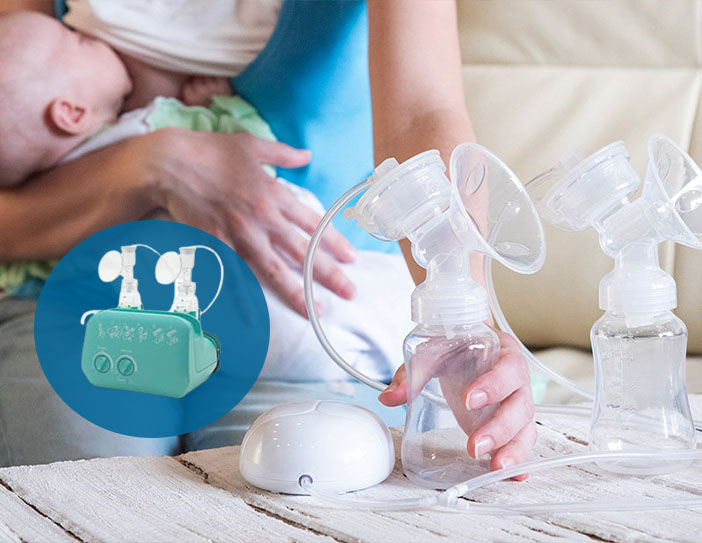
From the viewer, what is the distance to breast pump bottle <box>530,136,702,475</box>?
0.49 metres

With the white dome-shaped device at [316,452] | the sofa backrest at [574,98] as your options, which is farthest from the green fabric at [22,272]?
the sofa backrest at [574,98]

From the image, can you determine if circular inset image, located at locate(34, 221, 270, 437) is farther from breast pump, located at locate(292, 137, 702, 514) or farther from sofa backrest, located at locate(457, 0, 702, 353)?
sofa backrest, located at locate(457, 0, 702, 353)

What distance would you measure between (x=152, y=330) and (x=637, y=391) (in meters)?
0.35

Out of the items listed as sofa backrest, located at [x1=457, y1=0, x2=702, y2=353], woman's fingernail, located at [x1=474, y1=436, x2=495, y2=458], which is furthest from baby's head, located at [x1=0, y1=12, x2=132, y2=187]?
woman's fingernail, located at [x1=474, y1=436, x2=495, y2=458]

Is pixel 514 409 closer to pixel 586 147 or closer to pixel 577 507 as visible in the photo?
pixel 577 507

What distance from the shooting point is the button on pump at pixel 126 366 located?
591 mm

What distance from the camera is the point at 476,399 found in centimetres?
49

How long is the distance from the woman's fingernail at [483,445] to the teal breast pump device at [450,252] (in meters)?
0.02

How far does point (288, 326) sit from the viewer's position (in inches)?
34.0

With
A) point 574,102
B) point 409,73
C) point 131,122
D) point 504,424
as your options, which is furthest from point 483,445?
point 574,102

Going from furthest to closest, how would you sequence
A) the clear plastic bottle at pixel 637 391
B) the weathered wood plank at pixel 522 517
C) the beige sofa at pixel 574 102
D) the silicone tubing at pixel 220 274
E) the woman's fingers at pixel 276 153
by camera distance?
1. the beige sofa at pixel 574 102
2. the woman's fingers at pixel 276 153
3. the silicone tubing at pixel 220 274
4. the clear plastic bottle at pixel 637 391
5. the weathered wood plank at pixel 522 517

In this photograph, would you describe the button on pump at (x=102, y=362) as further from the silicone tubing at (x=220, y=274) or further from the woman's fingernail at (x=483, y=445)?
the woman's fingernail at (x=483, y=445)

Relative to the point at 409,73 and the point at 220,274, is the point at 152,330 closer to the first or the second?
the point at 220,274

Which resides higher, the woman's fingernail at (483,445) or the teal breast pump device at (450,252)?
the teal breast pump device at (450,252)
